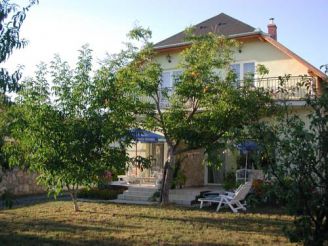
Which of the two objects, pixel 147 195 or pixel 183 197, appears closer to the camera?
pixel 183 197

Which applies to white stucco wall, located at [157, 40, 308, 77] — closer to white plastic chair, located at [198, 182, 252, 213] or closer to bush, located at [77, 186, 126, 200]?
bush, located at [77, 186, 126, 200]

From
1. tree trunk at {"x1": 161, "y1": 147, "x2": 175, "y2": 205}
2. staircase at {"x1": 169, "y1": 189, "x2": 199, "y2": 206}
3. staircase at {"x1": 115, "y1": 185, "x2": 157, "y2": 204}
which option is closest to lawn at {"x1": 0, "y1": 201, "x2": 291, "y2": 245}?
tree trunk at {"x1": 161, "y1": 147, "x2": 175, "y2": 205}

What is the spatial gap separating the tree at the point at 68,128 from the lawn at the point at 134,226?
55.6 inches

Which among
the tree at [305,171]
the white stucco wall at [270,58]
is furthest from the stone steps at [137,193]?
the tree at [305,171]

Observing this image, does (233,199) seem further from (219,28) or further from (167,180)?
(219,28)

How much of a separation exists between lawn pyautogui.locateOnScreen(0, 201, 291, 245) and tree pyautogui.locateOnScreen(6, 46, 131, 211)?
141 centimetres

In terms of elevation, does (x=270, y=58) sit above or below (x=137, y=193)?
above

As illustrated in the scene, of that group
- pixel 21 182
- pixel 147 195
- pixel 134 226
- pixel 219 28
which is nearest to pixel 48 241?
pixel 134 226

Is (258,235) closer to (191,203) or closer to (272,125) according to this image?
(272,125)

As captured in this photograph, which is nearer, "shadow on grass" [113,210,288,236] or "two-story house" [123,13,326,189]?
"shadow on grass" [113,210,288,236]

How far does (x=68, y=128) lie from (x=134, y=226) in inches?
145

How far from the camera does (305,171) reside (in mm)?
7305

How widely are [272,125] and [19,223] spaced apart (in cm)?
804

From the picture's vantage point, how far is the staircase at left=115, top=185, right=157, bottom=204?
1936 centimetres
